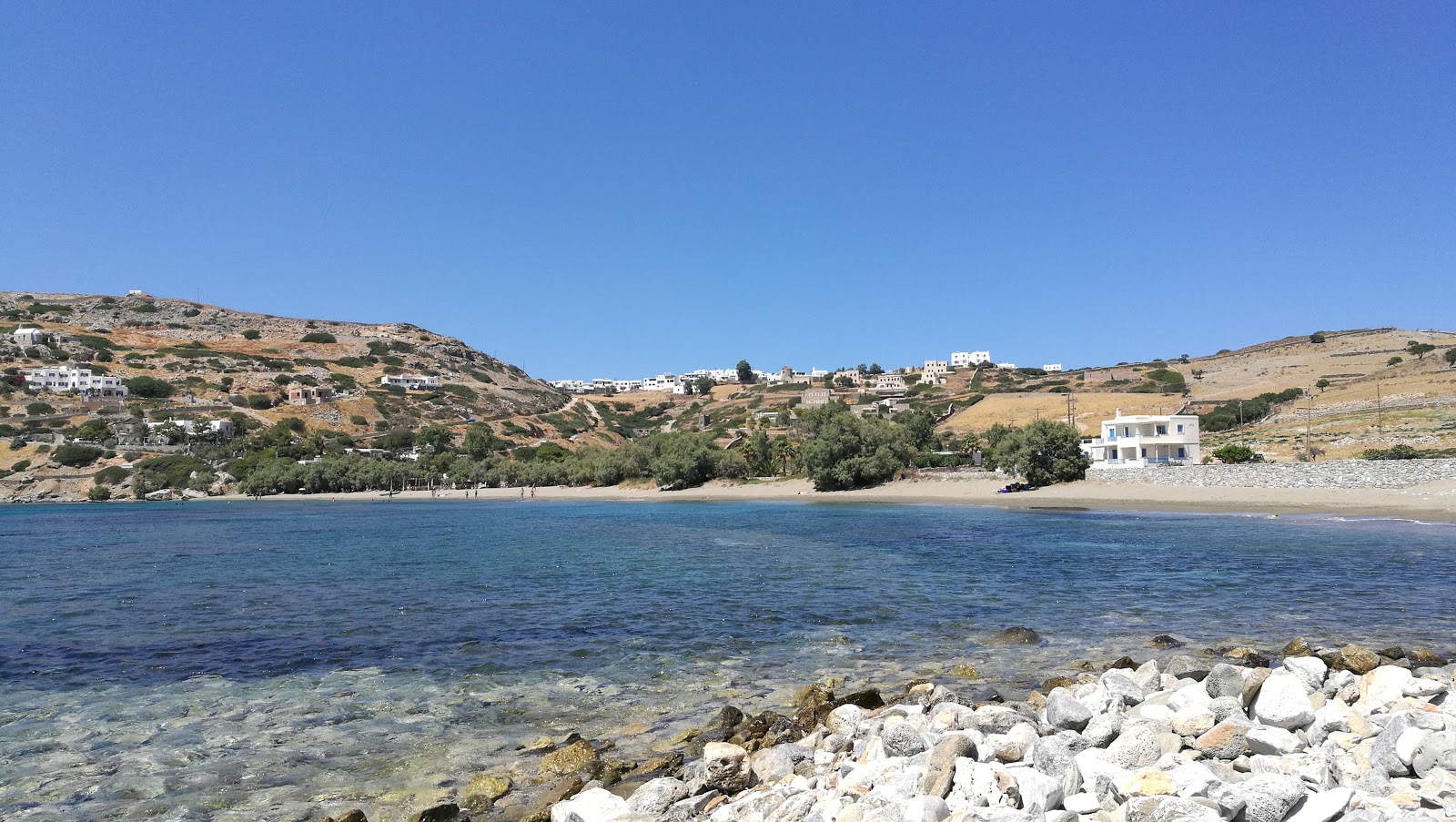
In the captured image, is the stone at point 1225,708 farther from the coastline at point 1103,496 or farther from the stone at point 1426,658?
the coastline at point 1103,496

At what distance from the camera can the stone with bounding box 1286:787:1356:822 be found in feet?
15.8

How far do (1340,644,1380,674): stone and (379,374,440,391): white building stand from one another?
15648 centimetres

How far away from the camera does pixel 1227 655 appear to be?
11.8m

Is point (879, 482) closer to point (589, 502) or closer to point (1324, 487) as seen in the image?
point (589, 502)

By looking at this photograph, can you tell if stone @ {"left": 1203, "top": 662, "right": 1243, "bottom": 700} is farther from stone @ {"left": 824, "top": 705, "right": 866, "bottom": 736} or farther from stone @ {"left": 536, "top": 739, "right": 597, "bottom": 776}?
stone @ {"left": 536, "top": 739, "right": 597, "bottom": 776}

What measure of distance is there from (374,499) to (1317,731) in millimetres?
102668

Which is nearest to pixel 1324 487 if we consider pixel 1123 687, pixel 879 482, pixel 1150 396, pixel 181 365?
pixel 879 482

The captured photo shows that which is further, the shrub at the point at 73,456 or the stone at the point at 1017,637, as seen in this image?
the shrub at the point at 73,456

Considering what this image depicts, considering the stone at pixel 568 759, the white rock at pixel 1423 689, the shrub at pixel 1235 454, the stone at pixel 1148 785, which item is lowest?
the stone at pixel 568 759

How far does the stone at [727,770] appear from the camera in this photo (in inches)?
276

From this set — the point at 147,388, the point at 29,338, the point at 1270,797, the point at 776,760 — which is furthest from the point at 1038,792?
the point at 29,338

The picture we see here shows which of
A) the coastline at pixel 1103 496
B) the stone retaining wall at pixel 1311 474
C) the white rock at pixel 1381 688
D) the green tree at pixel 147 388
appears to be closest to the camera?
the white rock at pixel 1381 688

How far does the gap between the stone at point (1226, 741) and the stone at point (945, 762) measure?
182cm

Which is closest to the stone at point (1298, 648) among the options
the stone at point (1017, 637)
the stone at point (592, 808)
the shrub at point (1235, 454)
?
the stone at point (1017, 637)
